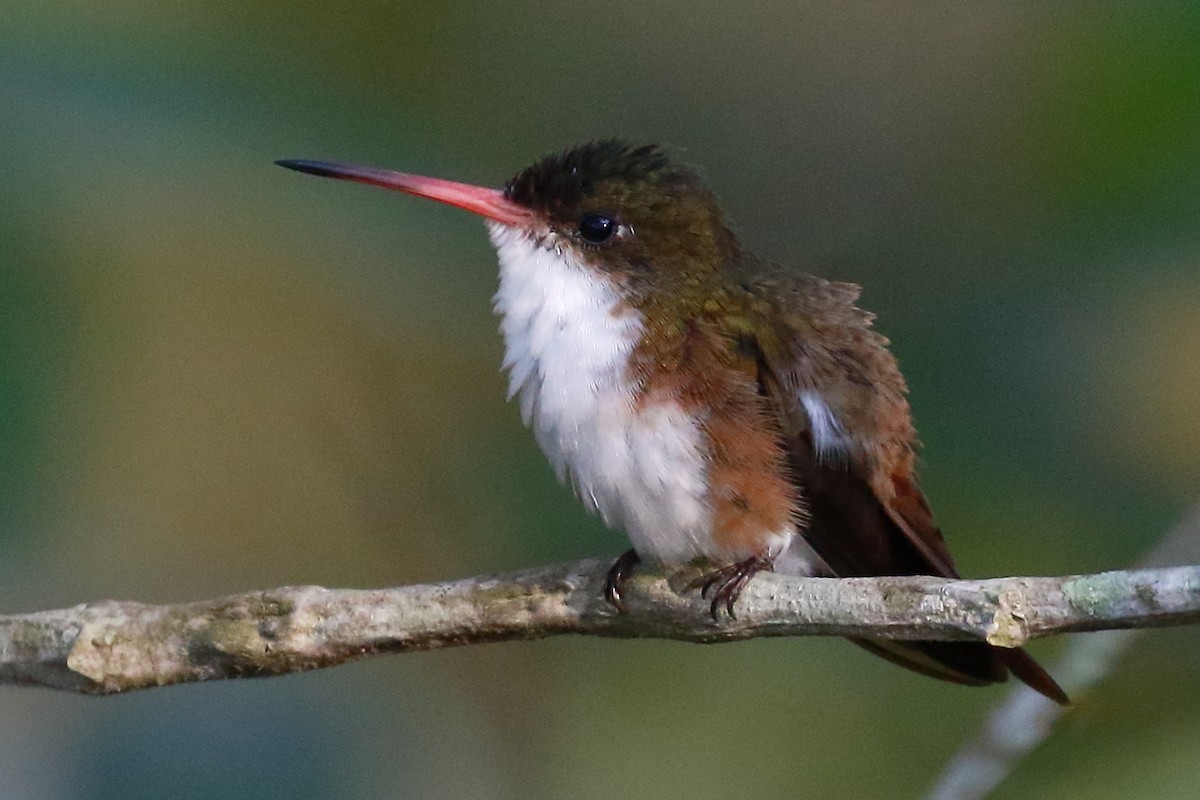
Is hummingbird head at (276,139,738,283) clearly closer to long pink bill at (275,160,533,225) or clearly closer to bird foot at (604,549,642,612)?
long pink bill at (275,160,533,225)

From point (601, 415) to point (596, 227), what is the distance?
0.43 m

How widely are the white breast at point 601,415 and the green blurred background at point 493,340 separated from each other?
2.51ft

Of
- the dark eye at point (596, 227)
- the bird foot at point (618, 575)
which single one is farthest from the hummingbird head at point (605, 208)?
the bird foot at point (618, 575)

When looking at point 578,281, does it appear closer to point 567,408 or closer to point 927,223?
point 567,408

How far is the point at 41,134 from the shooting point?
10.4 feet

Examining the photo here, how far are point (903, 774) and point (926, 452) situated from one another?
681 mm

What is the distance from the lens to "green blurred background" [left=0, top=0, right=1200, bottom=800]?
3.12m

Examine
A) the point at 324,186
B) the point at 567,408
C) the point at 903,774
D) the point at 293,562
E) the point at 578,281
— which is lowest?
the point at 903,774

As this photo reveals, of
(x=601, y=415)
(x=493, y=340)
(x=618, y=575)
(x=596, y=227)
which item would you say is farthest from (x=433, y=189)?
(x=493, y=340)

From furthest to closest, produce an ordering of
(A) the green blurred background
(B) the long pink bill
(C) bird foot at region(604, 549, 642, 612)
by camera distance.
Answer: (A) the green blurred background → (B) the long pink bill → (C) bird foot at region(604, 549, 642, 612)

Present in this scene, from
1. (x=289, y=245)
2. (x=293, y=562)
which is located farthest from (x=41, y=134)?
(x=293, y=562)

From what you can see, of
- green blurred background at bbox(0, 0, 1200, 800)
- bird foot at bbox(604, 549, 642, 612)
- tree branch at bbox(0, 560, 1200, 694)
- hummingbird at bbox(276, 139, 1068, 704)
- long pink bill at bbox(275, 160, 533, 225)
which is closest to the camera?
tree branch at bbox(0, 560, 1200, 694)

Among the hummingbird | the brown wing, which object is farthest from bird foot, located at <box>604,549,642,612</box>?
the brown wing

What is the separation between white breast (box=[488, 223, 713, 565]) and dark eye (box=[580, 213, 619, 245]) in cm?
5
